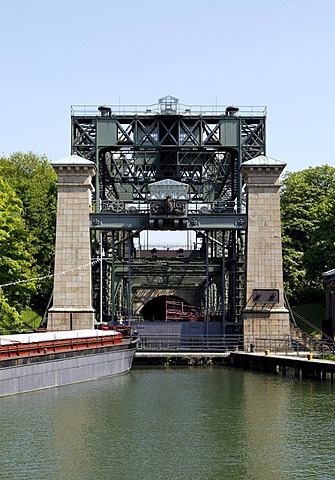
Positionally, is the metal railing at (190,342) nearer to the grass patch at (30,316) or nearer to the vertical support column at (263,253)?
the vertical support column at (263,253)

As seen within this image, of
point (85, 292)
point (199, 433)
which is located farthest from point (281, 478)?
point (85, 292)

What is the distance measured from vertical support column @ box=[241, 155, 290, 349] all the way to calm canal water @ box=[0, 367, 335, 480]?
13829 millimetres

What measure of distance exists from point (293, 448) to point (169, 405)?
9219 mm

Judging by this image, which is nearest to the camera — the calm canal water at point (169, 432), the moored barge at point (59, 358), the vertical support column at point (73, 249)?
the calm canal water at point (169, 432)

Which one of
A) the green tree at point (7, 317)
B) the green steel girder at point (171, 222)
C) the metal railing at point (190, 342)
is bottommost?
the metal railing at point (190, 342)

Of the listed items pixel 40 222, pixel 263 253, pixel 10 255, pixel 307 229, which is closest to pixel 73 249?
pixel 10 255

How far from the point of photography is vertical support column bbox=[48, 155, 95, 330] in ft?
178

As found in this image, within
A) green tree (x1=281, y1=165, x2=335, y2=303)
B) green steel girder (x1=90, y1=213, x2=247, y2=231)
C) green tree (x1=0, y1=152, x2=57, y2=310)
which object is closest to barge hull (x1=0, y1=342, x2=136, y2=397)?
green steel girder (x1=90, y1=213, x2=247, y2=231)

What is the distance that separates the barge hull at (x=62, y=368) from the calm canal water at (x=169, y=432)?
67 centimetres

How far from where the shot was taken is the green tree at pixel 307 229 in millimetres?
73938

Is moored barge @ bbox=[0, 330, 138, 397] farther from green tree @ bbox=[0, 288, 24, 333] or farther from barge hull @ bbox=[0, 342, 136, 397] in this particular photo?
green tree @ bbox=[0, 288, 24, 333]

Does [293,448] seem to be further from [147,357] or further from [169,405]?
[147,357]

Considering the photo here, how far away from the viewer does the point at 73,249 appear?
5522 centimetres

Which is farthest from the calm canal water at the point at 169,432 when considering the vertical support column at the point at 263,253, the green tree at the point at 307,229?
the green tree at the point at 307,229
